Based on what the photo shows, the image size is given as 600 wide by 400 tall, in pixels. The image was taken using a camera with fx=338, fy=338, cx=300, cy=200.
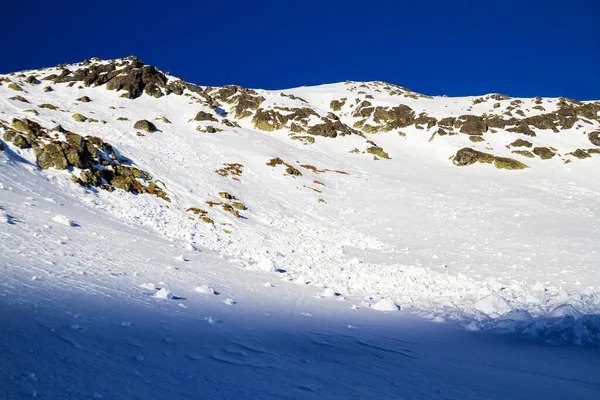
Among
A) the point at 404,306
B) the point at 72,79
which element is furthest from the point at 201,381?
the point at 72,79

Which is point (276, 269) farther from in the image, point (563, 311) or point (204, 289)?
point (563, 311)

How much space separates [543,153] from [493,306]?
53.4 m

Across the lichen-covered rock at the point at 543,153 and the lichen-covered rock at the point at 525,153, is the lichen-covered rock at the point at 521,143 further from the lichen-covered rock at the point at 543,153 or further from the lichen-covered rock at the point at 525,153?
the lichen-covered rock at the point at 525,153

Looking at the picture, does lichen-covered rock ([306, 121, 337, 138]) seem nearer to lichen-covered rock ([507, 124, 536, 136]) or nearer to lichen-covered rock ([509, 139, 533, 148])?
lichen-covered rock ([509, 139, 533, 148])

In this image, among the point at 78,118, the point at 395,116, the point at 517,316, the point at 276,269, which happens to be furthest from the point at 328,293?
the point at 395,116

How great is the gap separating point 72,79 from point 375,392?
7375 centimetres

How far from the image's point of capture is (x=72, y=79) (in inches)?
2386

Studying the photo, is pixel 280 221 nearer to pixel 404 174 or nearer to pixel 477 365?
pixel 477 365

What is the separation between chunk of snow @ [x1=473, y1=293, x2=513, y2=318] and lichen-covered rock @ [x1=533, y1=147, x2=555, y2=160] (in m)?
52.0

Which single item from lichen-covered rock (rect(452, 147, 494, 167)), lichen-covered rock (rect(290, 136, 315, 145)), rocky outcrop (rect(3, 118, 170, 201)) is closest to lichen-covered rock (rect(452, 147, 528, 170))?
lichen-covered rock (rect(452, 147, 494, 167))

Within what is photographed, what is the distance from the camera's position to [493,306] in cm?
1059

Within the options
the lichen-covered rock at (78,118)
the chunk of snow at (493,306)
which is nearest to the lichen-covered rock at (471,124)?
the chunk of snow at (493,306)

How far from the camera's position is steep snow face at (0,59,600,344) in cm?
1350

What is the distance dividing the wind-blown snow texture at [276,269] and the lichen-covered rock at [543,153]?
30.4 feet
